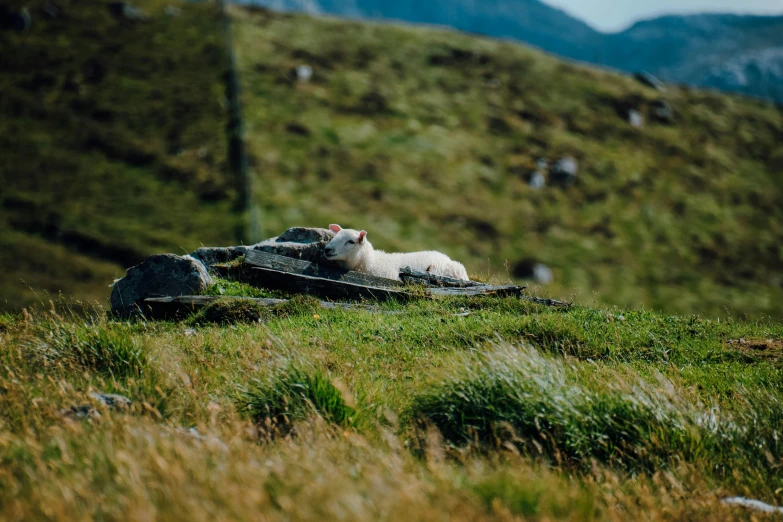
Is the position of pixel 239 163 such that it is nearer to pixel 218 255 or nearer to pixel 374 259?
pixel 218 255

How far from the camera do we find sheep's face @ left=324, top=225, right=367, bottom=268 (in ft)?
53.3

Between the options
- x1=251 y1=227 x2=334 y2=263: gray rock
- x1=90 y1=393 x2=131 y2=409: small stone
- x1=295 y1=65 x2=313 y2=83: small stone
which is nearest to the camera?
x1=90 y1=393 x2=131 y2=409: small stone

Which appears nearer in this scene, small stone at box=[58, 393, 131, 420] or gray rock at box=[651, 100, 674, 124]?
small stone at box=[58, 393, 131, 420]

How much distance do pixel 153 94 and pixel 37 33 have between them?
86.8 feet

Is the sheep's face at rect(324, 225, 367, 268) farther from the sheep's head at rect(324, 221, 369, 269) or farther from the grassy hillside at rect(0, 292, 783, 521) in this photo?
the grassy hillside at rect(0, 292, 783, 521)

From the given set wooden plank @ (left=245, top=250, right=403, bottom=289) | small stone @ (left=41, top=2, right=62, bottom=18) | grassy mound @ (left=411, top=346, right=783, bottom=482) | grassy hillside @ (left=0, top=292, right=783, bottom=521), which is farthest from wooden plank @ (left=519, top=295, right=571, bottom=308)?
small stone @ (left=41, top=2, right=62, bottom=18)

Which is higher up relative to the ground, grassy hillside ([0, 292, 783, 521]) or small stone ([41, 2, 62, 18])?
small stone ([41, 2, 62, 18])

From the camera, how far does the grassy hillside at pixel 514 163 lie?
242 feet

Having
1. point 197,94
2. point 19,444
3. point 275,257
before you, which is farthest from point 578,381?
point 197,94

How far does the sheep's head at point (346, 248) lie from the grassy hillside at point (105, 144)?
47.7 meters

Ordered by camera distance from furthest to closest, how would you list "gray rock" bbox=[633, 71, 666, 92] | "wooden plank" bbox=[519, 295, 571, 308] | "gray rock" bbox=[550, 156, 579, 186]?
"gray rock" bbox=[633, 71, 666, 92]
"gray rock" bbox=[550, 156, 579, 186]
"wooden plank" bbox=[519, 295, 571, 308]

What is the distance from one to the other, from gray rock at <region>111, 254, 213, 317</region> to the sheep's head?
2.99 metres

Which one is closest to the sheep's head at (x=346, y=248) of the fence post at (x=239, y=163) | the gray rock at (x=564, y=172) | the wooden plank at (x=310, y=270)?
the wooden plank at (x=310, y=270)

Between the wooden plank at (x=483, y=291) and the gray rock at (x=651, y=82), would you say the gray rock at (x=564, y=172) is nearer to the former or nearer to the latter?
the gray rock at (x=651, y=82)
